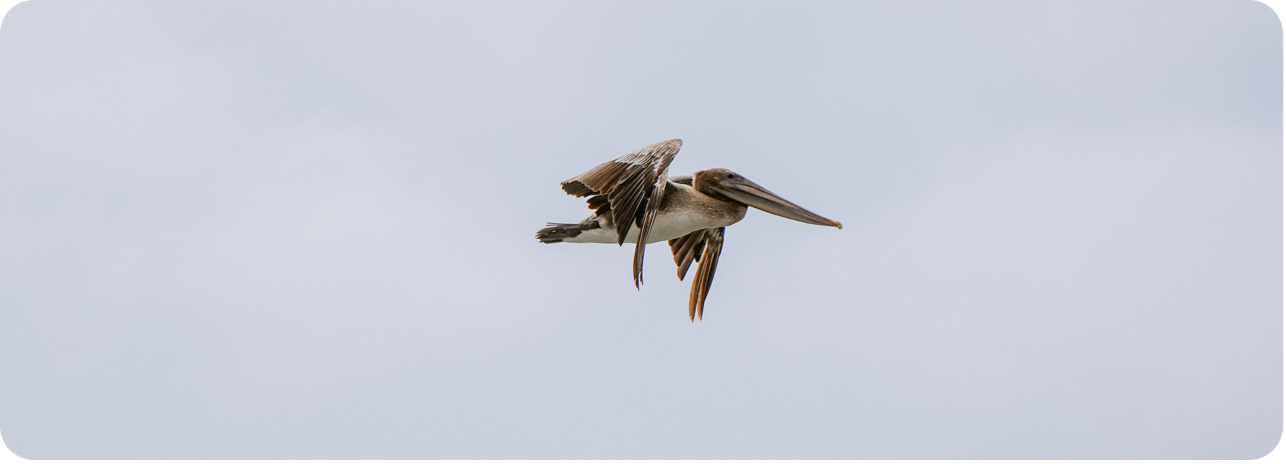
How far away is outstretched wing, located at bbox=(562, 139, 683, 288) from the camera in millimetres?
13125

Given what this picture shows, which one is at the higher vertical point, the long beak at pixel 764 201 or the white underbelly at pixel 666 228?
the long beak at pixel 764 201

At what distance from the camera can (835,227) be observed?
14641mm

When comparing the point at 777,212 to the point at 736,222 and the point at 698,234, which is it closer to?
the point at 736,222

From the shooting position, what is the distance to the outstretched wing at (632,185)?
13.1 meters

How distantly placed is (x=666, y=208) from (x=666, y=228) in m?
0.34

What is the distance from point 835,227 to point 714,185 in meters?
1.44

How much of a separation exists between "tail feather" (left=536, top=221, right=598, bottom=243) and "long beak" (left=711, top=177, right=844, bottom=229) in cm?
159

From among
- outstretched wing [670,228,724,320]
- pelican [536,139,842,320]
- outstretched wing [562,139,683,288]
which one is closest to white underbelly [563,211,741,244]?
pelican [536,139,842,320]

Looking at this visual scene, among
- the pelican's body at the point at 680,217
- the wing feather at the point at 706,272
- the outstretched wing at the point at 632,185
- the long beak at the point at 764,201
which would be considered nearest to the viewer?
the outstretched wing at the point at 632,185

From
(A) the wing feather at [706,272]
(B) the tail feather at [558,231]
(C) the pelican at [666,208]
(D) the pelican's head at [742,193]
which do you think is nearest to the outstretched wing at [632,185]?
(C) the pelican at [666,208]

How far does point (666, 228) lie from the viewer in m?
14.5

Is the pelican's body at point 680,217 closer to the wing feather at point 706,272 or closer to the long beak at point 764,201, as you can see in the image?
the long beak at point 764,201

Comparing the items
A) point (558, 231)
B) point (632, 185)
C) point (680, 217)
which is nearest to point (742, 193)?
point (680, 217)

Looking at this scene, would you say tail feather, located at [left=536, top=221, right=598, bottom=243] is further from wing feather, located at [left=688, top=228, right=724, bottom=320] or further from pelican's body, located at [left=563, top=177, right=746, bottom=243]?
wing feather, located at [left=688, top=228, right=724, bottom=320]
